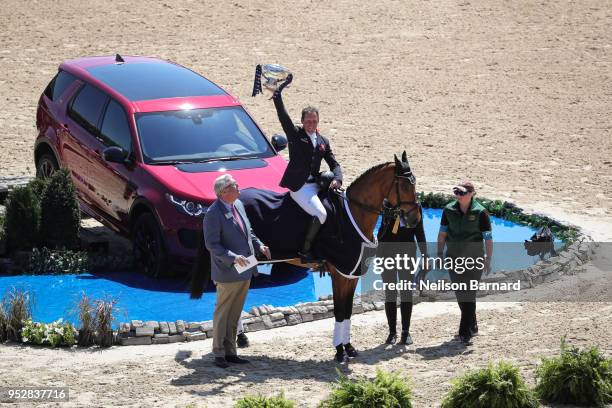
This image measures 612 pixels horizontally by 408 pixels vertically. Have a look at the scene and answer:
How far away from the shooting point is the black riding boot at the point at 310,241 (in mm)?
12453

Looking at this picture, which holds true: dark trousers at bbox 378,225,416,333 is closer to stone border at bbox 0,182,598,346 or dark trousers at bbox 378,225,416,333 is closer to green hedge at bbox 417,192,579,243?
stone border at bbox 0,182,598,346

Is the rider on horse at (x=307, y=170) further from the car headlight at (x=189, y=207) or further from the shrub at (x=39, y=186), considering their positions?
the shrub at (x=39, y=186)

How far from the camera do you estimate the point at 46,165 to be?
17438 mm

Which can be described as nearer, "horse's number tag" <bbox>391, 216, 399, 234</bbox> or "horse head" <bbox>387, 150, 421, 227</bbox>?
"horse head" <bbox>387, 150, 421, 227</bbox>

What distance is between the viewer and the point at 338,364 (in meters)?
11.9

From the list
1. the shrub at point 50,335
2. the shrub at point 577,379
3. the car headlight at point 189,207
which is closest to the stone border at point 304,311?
the shrub at point 50,335

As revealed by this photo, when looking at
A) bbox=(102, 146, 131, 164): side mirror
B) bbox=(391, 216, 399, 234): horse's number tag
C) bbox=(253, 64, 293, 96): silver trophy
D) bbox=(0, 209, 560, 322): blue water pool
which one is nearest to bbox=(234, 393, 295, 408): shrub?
bbox=(391, 216, 399, 234): horse's number tag

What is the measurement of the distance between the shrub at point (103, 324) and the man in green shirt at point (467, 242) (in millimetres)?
3540

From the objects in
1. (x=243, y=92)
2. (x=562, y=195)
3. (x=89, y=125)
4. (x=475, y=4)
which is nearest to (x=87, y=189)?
(x=89, y=125)

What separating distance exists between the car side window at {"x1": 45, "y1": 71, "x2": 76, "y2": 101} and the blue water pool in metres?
3.34

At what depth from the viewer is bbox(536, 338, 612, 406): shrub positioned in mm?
10039

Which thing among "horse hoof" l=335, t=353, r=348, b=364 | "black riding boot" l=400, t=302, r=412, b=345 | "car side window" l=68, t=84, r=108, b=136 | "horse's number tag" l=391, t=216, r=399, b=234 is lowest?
"horse hoof" l=335, t=353, r=348, b=364

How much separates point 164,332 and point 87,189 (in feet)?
14.2

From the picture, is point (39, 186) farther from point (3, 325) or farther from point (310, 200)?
point (310, 200)
